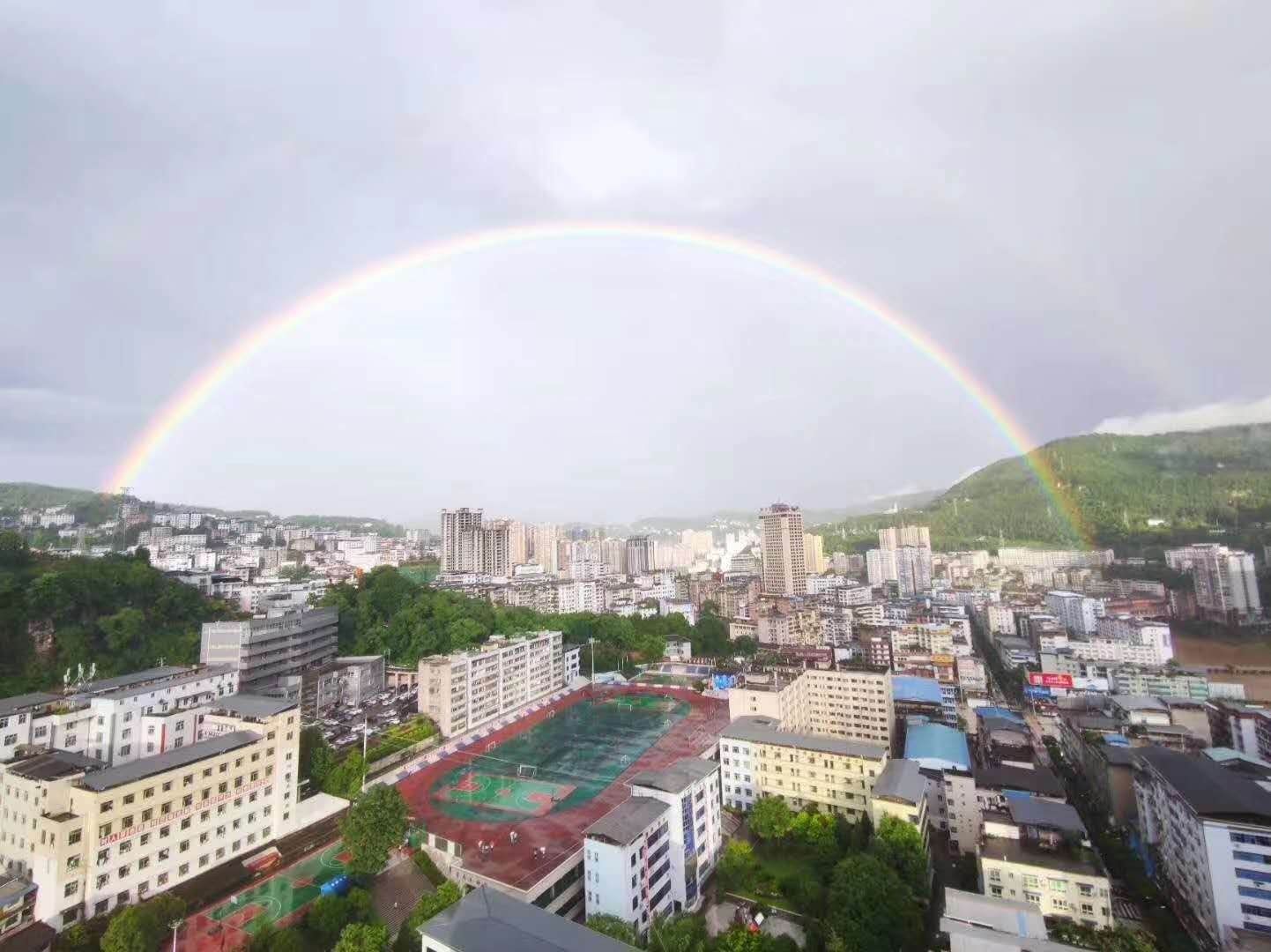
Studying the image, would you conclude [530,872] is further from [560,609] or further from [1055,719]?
[560,609]

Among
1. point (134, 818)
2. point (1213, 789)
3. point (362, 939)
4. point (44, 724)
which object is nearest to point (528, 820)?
point (362, 939)

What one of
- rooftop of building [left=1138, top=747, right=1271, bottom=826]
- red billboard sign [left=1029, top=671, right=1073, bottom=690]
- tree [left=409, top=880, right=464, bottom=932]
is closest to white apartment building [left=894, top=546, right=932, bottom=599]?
red billboard sign [left=1029, top=671, right=1073, bottom=690]

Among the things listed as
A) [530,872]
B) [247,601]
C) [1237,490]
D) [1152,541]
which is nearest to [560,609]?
[247,601]

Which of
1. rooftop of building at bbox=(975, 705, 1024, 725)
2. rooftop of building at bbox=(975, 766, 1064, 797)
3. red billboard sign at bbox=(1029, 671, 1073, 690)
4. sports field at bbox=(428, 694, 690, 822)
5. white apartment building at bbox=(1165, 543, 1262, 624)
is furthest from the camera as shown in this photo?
white apartment building at bbox=(1165, 543, 1262, 624)

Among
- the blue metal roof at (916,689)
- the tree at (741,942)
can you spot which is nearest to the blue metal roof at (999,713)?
the blue metal roof at (916,689)

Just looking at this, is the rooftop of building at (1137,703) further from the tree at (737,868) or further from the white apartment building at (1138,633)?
the tree at (737,868)

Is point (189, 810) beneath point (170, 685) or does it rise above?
beneath

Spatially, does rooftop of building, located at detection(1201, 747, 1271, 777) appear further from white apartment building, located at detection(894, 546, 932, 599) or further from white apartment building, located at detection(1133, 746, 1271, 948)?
white apartment building, located at detection(894, 546, 932, 599)
